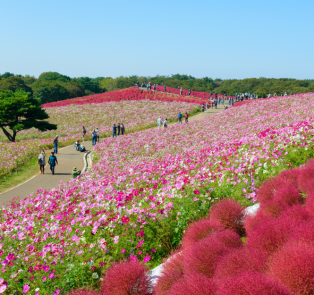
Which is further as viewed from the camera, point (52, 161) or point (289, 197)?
point (52, 161)

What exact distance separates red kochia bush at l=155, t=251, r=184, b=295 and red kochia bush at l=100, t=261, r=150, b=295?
20 centimetres

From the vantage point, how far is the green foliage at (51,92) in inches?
3163

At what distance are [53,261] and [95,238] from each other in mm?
891

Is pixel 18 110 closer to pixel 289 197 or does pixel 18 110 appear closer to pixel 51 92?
pixel 289 197

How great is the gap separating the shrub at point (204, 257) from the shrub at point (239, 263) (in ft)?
0.52

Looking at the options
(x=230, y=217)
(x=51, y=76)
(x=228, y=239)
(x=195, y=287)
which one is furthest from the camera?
(x=51, y=76)

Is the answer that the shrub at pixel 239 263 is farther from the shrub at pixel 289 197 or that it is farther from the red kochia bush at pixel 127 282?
the shrub at pixel 289 197

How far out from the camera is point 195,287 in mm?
2496

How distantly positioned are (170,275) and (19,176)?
1754 cm

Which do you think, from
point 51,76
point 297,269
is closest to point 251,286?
point 297,269

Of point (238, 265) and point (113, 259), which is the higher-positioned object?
point (238, 265)

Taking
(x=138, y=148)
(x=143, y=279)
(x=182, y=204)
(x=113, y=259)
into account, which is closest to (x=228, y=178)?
(x=182, y=204)

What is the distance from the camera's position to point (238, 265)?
9.00 ft

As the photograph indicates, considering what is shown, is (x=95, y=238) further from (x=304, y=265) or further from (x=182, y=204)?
(x=304, y=265)
